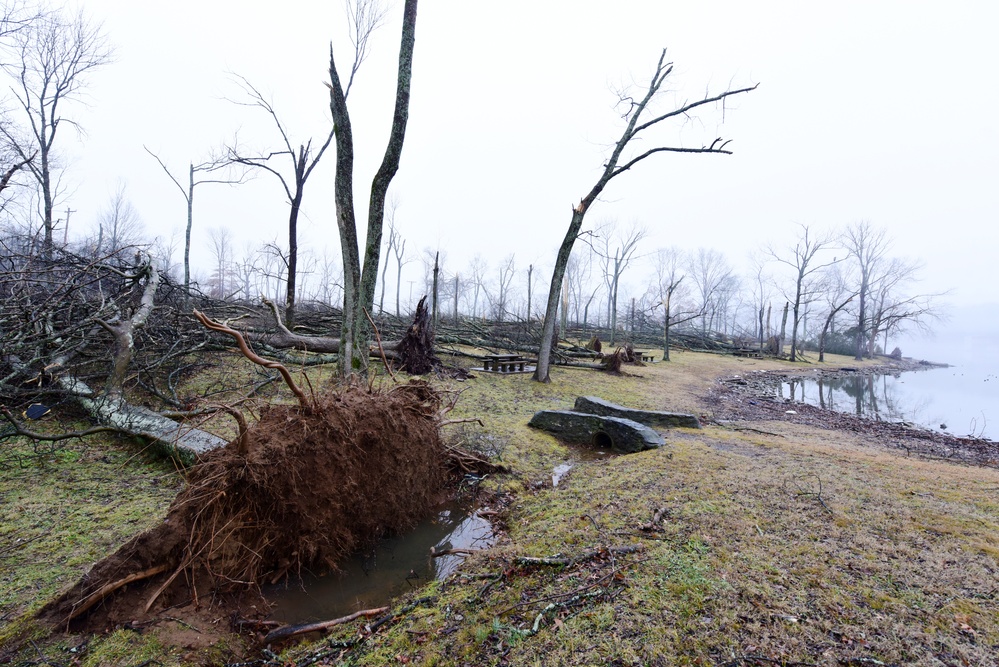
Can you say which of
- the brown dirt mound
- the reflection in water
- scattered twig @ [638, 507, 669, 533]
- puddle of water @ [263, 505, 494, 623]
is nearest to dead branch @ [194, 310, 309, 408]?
the brown dirt mound

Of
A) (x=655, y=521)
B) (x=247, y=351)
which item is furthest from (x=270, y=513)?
(x=655, y=521)

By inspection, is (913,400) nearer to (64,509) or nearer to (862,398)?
(862,398)

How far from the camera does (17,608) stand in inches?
96.3

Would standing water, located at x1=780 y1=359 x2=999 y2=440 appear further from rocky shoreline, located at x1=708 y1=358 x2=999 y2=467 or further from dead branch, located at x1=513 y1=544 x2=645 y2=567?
dead branch, located at x1=513 y1=544 x2=645 y2=567

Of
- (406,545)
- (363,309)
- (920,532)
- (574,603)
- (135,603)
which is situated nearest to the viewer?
(574,603)

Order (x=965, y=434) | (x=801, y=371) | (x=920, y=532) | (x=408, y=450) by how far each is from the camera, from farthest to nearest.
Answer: (x=801, y=371)
(x=965, y=434)
(x=408, y=450)
(x=920, y=532)

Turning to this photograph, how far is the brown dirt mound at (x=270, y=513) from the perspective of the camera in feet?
8.91

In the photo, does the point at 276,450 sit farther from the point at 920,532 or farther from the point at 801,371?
the point at 801,371

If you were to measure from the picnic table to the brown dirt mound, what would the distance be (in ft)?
27.6

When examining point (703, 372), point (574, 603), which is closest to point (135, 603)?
point (574, 603)

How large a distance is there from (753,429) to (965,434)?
22.2 feet

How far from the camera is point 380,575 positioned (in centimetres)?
330

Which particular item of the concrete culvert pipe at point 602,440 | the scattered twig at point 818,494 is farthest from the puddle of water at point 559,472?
the scattered twig at point 818,494

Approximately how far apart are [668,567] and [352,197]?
742cm
